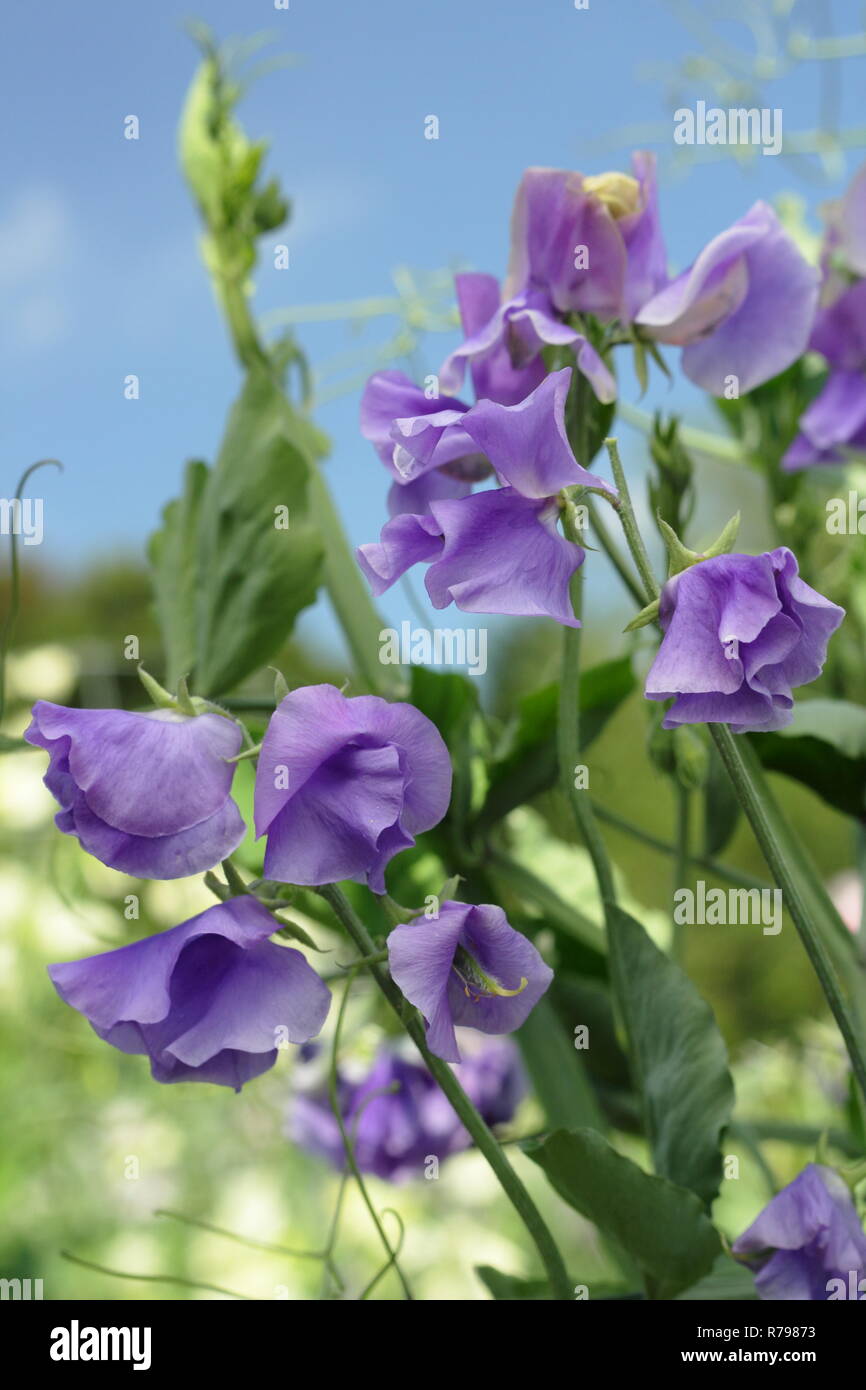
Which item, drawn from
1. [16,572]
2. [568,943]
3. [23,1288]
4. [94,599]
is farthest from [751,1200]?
[94,599]

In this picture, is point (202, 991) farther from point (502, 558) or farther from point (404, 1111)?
point (404, 1111)

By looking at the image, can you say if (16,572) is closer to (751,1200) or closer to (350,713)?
(350,713)

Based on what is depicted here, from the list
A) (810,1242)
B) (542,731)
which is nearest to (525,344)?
(542,731)

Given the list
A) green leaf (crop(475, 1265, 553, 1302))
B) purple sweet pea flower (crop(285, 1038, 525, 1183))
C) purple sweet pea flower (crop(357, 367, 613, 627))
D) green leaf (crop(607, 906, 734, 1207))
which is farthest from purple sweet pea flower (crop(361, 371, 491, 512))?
purple sweet pea flower (crop(285, 1038, 525, 1183))

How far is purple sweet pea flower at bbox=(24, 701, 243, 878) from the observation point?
26cm

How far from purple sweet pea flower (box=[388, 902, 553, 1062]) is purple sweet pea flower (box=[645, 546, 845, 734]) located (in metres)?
0.06

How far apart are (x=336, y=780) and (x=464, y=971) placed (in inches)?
2.0

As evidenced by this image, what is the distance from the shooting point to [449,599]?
11.2 inches

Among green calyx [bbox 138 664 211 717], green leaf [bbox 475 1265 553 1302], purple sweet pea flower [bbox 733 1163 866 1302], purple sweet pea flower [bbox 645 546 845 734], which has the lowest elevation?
green leaf [bbox 475 1265 553 1302]

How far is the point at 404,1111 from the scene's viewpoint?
0.63 metres

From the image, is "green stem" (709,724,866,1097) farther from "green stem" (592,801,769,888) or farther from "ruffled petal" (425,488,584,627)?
"green stem" (592,801,769,888)

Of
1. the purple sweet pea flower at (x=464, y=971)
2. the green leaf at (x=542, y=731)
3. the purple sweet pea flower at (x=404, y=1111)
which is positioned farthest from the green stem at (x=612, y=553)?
the purple sweet pea flower at (x=404, y=1111)

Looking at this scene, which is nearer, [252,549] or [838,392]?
[252,549]

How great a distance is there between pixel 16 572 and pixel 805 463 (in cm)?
34
